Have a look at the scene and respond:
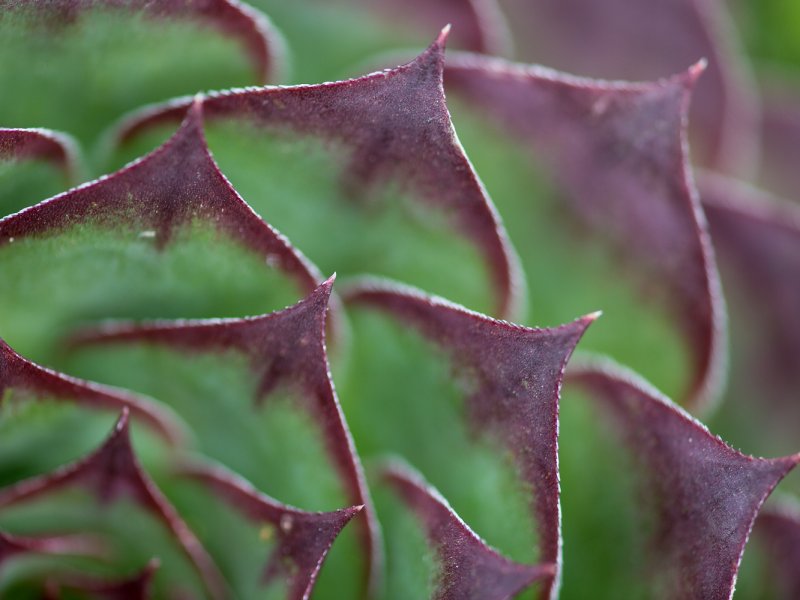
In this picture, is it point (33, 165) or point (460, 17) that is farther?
point (460, 17)

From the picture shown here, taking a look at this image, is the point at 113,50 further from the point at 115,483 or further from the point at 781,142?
the point at 781,142

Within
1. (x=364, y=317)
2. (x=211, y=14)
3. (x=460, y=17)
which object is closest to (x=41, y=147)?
(x=211, y=14)

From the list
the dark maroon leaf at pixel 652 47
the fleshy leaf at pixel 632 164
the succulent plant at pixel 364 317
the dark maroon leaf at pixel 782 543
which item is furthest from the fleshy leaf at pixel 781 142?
the dark maroon leaf at pixel 782 543

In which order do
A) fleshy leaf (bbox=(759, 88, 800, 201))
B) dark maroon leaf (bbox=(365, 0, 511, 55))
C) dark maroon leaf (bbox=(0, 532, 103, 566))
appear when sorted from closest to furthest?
dark maroon leaf (bbox=(0, 532, 103, 566)), dark maroon leaf (bbox=(365, 0, 511, 55)), fleshy leaf (bbox=(759, 88, 800, 201))

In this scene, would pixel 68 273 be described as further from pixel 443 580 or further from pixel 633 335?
pixel 633 335

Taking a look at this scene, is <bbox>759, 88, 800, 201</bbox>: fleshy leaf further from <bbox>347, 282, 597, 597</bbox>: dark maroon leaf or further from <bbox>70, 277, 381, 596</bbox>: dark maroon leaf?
<bbox>70, 277, 381, 596</bbox>: dark maroon leaf

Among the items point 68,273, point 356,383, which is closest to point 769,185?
point 356,383

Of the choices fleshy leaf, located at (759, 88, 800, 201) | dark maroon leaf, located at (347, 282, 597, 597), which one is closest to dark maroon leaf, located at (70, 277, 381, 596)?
dark maroon leaf, located at (347, 282, 597, 597)
